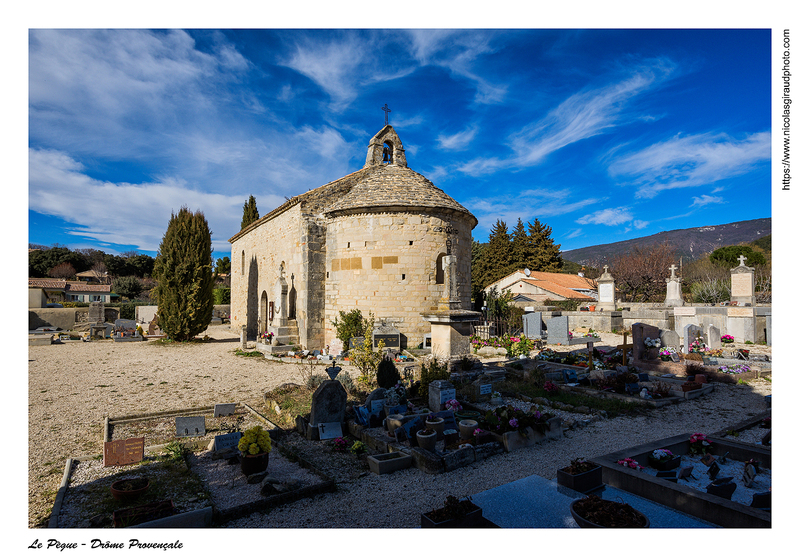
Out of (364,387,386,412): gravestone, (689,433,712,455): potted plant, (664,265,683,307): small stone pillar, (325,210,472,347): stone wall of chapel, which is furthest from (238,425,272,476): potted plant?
(664,265,683,307): small stone pillar

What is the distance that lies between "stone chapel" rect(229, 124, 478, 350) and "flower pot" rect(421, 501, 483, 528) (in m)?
10.5

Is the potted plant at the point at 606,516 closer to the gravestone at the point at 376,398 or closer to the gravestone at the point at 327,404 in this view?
the gravestone at the point at 376,398

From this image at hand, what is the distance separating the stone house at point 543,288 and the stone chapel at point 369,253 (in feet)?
40.4

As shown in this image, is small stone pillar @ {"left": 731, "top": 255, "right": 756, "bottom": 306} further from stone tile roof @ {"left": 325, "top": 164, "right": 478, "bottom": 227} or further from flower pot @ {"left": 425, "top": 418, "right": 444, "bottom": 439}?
flower pot @ {"left": 425, "top": 418, "right": 444, "bottom": 439}

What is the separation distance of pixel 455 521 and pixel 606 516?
1203 mm

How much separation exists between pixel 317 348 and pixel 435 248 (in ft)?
19.2

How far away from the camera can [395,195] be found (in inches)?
601

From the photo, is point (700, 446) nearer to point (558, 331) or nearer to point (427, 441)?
point (427, 441)

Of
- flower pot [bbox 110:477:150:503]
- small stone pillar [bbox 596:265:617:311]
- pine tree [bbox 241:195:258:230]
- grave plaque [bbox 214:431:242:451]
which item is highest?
pine tree [bbox 241:195:258:230]

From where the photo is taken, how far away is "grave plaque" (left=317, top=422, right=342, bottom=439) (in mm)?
6535

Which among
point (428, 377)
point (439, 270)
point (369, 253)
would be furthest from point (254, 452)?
point (439, 270)

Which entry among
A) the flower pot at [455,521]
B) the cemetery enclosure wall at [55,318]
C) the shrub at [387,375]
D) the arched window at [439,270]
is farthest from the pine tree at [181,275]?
the flower pot at [455,521]

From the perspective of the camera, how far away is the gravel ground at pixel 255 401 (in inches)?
167

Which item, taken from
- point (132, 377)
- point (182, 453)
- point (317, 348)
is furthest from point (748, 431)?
point (132, 377)
